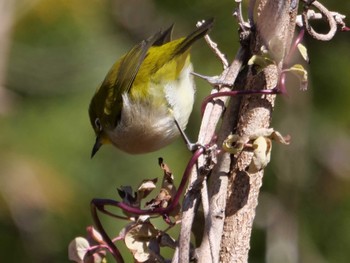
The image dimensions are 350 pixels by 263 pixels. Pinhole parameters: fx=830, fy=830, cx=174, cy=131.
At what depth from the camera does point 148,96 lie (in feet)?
11.3

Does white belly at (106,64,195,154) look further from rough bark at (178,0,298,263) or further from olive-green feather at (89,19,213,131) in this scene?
rough bark at (178,0,298,263)

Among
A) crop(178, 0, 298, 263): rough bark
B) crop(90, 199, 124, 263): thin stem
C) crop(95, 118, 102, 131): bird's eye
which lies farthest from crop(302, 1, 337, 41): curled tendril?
crop(95, 118, 102, 131): bird's eye

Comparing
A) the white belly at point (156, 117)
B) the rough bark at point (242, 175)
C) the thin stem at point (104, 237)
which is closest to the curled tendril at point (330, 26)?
the rough bark at point (242, 175)

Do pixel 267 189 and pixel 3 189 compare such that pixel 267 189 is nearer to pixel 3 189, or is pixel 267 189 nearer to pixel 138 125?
pixel 138 125

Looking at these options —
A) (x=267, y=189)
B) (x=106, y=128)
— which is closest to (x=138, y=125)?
(x=106, y=128)

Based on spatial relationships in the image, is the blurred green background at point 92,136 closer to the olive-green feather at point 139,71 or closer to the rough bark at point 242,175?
the olive-green feather at point 139,71

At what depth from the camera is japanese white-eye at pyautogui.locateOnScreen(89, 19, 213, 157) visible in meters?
3.34

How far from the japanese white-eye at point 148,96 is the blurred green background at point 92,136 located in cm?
82

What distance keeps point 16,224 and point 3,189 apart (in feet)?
1.09

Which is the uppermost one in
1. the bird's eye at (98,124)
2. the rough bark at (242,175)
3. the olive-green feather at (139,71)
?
the olive-green feather at (139,71)

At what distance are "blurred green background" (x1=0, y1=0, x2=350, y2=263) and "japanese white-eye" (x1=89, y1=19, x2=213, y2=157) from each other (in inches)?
32.2

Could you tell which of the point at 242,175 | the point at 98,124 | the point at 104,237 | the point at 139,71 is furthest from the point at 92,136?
the point at 242,175

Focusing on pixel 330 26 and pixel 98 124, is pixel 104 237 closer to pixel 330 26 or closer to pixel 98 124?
pixel 330 26

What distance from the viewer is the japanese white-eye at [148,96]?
131 inches
